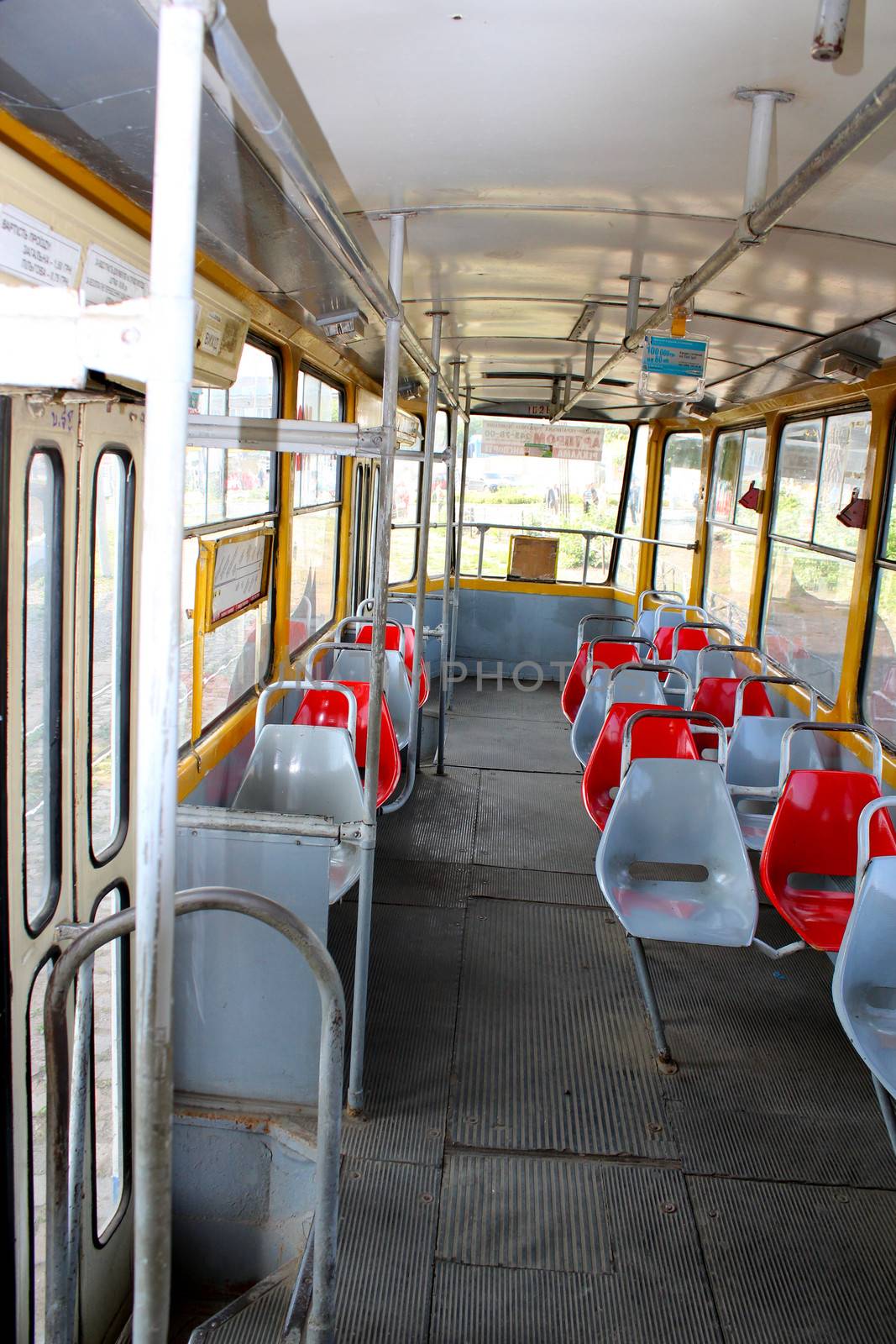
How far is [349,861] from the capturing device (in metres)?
3.89

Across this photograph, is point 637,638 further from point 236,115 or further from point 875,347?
point 236,115

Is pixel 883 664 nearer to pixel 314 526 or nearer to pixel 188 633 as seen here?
pixel 314 526

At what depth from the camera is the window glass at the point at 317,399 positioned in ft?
18.1

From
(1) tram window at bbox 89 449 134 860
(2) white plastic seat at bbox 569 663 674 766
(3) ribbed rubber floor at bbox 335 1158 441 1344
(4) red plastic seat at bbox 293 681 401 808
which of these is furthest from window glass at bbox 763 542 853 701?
(1) tram window at bbox 89 449 134 860

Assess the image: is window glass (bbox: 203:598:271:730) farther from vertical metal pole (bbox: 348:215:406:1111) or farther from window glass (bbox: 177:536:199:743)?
vertical metal pole (bbox: 348:215:406:1111)

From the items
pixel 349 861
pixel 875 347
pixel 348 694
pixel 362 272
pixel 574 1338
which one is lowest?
pixel 574 1338

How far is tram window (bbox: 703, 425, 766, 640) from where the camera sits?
7.46 m

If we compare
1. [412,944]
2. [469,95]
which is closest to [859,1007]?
[412,944]

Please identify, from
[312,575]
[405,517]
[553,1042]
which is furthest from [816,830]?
[405,517]

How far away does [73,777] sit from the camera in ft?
7.04

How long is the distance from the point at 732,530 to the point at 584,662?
2334 mm

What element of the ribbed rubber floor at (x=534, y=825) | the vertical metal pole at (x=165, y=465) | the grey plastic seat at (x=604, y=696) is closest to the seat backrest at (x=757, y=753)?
the grey plastic seat at (x=604, y=696)

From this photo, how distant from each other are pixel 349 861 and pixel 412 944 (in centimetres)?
53

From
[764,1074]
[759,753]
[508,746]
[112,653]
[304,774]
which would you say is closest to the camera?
[112,653]
